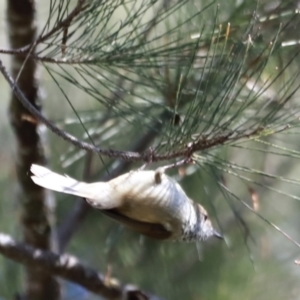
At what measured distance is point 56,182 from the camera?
0.60 meters

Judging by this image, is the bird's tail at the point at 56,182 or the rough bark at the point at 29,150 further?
the rough bark at the point at 29,150

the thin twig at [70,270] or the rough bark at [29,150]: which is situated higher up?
the rough bark at [29,150]

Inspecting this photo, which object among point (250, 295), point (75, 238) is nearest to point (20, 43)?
point (75, 238)

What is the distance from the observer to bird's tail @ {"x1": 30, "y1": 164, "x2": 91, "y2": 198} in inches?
23.4

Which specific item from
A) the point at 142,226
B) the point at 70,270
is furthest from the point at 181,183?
the point at 142,226

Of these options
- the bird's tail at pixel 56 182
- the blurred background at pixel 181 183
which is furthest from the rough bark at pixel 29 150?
the bird's tail at pixel 56 182

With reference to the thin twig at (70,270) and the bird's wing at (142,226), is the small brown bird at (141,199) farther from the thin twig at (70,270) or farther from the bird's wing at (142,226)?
the thin twig at (70,270)

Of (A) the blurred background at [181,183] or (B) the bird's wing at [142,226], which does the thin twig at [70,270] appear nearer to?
(A) the blurred background at [181,183]

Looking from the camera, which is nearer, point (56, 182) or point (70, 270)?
point (56, 182)

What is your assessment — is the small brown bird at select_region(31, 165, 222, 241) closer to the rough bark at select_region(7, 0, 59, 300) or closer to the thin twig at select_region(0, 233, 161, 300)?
the rough bark at select_region(7, 0, 59, 300)

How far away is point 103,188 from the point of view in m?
0.65

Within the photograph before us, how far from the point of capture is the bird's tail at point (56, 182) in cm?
59

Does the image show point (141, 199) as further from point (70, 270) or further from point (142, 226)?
point (70, 270)

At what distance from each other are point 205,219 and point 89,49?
268 mm
